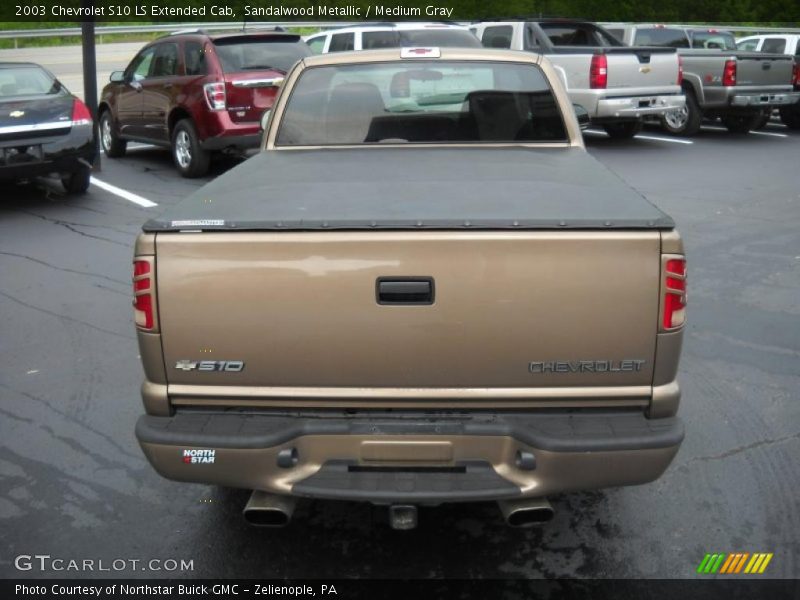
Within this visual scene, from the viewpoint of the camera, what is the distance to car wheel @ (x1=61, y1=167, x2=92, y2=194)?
11.4 metres

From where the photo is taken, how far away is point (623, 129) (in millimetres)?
16719

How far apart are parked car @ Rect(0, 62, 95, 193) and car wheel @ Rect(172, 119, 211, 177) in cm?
143

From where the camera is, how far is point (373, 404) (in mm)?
3314

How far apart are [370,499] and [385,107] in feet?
9.98

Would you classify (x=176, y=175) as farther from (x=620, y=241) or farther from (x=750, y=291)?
(x=620, y=241)

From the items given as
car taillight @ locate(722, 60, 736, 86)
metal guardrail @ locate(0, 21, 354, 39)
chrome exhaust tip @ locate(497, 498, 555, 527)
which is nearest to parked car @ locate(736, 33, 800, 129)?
car taillight @ locate(722, 60, 736, 86)

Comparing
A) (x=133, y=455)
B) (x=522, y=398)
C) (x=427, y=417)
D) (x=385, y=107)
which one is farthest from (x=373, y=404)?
(x=385, y=107)

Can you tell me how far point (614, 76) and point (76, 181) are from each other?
840cm

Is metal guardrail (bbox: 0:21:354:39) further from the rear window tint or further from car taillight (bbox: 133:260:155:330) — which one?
car taillight (bbox: 133:260:155:330)

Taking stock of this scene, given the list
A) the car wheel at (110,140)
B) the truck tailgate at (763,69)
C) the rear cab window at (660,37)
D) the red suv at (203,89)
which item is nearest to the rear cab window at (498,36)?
the rear cab window at (660,37)

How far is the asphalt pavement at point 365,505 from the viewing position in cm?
381

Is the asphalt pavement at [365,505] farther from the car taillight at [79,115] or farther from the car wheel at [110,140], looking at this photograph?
the car wheel at [110,140]

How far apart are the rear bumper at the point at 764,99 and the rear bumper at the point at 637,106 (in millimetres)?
1224

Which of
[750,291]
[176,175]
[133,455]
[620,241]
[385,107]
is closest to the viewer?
[620,241]
